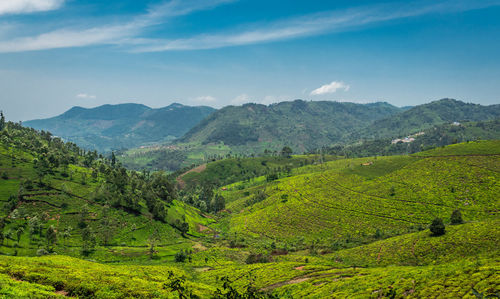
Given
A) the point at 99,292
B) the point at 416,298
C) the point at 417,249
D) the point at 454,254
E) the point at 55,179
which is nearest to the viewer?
the point at 99,292

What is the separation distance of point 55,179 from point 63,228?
41.3 m

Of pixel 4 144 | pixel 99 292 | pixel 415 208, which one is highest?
pixel 4 144

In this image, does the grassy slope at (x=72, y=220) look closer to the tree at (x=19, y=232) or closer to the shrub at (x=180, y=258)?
the tree at (x=19, y=232)

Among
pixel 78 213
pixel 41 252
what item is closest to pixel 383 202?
pixel 41 252

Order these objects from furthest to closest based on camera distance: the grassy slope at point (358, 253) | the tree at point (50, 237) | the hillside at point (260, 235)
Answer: the tree at point (50, 237) < the hillside at point (260, 235) < the grassy slope at point (358, 253)

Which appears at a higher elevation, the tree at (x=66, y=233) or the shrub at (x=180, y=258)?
the tree at (x=66, y=233)

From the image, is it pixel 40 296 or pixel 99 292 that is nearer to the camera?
pixel 40 296

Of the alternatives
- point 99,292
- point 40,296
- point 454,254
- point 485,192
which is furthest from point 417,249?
point 40,296

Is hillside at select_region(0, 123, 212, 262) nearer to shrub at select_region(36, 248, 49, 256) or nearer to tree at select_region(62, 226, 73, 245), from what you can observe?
shrub at select_region(36, 248, 49, 256)

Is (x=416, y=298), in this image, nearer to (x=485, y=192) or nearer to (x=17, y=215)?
(x=17, y=215)

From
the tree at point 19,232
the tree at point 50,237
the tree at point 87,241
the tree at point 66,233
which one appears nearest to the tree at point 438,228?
the tree at point 87,241

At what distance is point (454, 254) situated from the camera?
246 feet

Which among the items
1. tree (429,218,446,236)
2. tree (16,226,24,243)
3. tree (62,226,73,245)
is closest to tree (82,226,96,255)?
tree (62,226,73,245)

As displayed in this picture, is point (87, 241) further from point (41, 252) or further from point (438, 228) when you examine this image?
point (438, 228)
